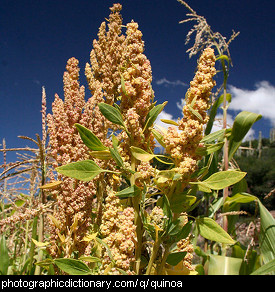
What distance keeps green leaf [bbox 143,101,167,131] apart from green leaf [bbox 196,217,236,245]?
33 centimetres

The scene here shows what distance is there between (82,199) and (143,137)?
365mm

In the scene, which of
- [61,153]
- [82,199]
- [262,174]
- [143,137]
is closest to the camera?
[143,137]

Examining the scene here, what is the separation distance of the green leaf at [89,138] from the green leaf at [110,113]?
7 centimetres

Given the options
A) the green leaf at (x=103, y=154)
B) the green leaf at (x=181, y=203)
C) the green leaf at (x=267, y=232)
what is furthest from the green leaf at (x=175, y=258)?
the green leaf at (x=267, y=232)

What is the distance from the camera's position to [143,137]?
77 centimetres

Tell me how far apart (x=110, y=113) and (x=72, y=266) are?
0.46m

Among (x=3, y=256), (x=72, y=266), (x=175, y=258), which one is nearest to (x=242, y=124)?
(x=175, y=258)

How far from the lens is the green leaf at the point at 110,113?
761 mm

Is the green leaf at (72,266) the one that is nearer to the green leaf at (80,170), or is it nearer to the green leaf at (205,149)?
the green leaf at (80,170)

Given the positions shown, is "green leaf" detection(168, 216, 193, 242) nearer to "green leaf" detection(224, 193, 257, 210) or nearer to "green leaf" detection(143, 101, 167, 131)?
"green leaf" detection(143, 101, 167, 131)

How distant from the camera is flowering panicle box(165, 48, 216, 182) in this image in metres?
0.70

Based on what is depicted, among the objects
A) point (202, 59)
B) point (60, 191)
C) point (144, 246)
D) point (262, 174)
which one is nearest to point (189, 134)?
point (202, 59)

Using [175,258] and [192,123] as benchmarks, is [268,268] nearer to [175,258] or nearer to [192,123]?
[175,258]

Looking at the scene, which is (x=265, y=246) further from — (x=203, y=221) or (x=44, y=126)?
(x=44, y=126)
